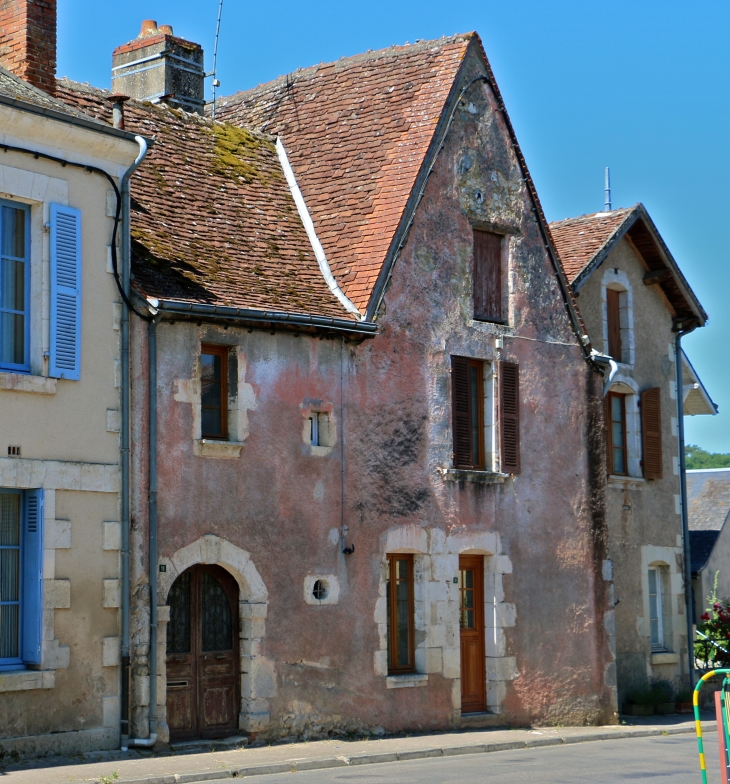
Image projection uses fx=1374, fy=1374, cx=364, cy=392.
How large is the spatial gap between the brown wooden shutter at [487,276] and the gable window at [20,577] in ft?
23.9

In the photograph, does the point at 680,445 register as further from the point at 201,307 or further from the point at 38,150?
the point at 38,150

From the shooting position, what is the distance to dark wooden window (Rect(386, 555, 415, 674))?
54.7ft

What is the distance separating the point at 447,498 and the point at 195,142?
18.7 feet

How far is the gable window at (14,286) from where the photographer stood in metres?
13.1

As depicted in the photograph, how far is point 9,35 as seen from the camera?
50.2ft

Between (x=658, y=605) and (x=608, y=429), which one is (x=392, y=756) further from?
(x=658, y=605)

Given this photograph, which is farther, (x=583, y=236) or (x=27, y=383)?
(x=583, y=236)

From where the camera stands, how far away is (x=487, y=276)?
18422 millimetres

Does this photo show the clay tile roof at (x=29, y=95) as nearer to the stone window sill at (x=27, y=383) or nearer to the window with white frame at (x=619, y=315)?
the stone window sill at (x=27, y=383)

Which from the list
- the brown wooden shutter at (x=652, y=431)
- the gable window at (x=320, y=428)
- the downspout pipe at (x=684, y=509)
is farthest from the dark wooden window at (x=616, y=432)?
the gable window at (x=320, y=428)

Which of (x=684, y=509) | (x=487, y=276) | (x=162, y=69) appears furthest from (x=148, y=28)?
(x=684, y=509)

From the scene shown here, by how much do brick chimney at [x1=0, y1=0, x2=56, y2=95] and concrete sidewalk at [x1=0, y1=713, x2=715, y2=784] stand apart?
7447mm

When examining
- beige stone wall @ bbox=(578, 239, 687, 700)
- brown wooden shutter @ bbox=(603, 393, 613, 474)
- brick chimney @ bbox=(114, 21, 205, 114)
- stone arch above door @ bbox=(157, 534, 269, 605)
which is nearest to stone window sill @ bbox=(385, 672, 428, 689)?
stone arch above door @ bbox=(157, 534, 269, 605)

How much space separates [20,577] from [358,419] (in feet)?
15.7
